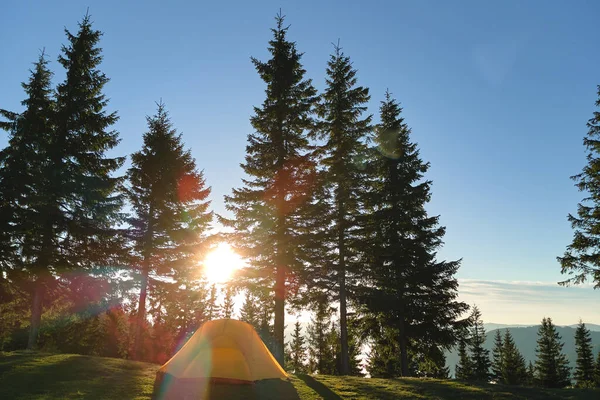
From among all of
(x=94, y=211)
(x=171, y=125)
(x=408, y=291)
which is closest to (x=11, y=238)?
(x=94, y=211)

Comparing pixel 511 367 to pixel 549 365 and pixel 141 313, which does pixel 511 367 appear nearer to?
pixel 549 365

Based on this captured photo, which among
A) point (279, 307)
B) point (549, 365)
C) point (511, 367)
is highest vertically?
point (279, 307)

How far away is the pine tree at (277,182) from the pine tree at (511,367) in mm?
50297

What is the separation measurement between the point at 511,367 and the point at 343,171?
5292 centimetres

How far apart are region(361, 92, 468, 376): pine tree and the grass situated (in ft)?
18.7

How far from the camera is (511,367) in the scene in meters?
55.9

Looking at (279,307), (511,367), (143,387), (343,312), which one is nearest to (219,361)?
(143,387)

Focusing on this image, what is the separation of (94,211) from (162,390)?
1214 centimetres

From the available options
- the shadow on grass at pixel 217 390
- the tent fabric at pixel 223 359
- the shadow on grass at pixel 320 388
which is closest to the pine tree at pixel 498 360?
the shadow on grass at pixel 320 388

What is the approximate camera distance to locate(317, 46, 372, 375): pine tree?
810 inches

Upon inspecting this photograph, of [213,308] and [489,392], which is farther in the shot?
[213,308]

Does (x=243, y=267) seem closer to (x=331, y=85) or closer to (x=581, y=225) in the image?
(x=331, y=85)

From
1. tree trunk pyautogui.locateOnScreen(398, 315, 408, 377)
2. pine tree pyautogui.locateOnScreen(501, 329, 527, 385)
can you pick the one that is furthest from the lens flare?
pine tree pyautogui.locateOnScreen(501, 329, 527, 385)

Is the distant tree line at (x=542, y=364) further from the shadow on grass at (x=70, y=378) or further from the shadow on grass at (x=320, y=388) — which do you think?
the shadow on grass at (x=70, y=378)
